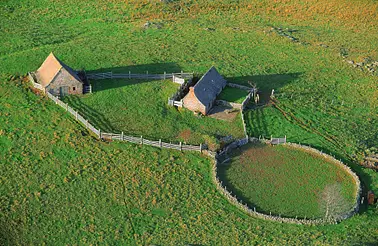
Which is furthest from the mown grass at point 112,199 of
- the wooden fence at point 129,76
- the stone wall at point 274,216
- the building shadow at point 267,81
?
the building shadow at point 267,81

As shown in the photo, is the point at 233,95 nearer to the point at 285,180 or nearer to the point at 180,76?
the point at 180,76

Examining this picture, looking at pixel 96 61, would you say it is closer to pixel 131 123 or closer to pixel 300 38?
pixel 131 123

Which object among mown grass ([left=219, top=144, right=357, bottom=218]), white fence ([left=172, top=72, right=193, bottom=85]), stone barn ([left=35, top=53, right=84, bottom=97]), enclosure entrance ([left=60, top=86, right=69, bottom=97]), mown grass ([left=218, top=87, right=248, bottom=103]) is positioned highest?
stone barn ([left=35, top=53, right=84, bottom=97])

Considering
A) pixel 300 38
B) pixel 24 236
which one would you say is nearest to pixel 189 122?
pixel 24 236

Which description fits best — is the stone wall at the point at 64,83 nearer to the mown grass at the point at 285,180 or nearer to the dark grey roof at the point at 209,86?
the dark grey roof at the point at 209,86

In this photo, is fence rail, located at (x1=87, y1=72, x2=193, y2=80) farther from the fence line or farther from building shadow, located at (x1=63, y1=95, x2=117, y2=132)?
the fence line

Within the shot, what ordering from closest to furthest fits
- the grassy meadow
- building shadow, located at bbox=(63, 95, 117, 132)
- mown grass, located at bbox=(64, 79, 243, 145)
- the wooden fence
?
the grassy meadow < mown grass, located at bbox=(64, 79, 243, 145) < building shadow, located at bbox=(63, 95, 117, 132) < the wooden fence

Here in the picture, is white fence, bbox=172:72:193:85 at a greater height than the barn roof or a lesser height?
lesser

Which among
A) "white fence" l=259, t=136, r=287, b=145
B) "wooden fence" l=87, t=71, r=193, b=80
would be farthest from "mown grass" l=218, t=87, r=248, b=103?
"white fence" l=259, t=136, r=287, b=145
